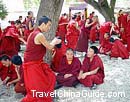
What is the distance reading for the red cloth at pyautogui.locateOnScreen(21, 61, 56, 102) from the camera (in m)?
4.37

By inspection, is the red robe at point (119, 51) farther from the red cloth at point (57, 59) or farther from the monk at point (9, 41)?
the monk at point (9, 41)

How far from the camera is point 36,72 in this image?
437 centimetres

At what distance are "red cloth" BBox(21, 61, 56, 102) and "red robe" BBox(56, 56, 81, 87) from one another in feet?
4.20

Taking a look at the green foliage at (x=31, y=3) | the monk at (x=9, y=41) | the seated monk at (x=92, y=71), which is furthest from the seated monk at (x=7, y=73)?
the green foliage at (x=31, y=3)

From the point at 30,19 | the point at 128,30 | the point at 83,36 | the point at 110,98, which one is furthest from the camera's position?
the point at 30,19

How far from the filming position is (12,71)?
6199mm

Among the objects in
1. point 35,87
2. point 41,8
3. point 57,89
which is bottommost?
point 57,89

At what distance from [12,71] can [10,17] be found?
13601 millimetres

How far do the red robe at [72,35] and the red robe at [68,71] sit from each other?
317cm

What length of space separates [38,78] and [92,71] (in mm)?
1609

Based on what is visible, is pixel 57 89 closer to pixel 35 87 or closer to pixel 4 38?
pixel 35 87

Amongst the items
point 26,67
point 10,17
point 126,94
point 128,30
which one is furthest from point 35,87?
point 10,17

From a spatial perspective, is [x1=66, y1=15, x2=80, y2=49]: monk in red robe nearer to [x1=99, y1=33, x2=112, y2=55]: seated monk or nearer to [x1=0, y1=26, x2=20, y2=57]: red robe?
[x1=99, y1=33, x2=112, y2=55]: seated monk

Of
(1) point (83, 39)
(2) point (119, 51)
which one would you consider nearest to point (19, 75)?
(1) point (83, 39)
